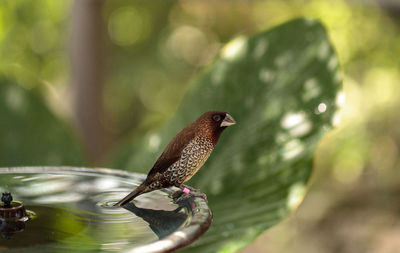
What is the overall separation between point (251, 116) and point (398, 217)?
185cm

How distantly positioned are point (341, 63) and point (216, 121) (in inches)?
77.2

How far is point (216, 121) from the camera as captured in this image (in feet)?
1.56

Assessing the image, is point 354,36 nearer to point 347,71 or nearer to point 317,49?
point 347,71

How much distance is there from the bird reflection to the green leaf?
59 centimetres

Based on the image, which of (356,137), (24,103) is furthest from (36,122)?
(356,137)

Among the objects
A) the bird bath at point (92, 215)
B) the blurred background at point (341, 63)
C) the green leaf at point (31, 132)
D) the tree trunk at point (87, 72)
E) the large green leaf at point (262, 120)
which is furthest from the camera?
the blurred background at point (341, 63)

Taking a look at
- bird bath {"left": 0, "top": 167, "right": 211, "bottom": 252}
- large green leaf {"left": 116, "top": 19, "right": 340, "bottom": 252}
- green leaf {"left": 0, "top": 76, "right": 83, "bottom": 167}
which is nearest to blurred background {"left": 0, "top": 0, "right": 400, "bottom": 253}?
green leaf {"left": 0, "top": 76, "right": 83, "bottom": 167}

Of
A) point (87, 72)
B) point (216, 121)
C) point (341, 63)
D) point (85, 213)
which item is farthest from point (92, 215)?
point (341, 63)

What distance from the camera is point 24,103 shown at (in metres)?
1.04

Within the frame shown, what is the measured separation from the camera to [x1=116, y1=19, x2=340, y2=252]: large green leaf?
71 centimetres

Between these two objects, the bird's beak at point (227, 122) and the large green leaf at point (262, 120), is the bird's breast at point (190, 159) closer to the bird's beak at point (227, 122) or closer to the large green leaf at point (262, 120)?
the bird's beak at point (227, 122)

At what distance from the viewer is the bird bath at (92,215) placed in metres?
0.39

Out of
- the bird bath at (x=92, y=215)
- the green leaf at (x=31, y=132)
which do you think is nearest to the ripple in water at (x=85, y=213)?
the bird bath at (x=92, y=215)

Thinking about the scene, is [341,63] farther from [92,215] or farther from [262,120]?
[92,215]
